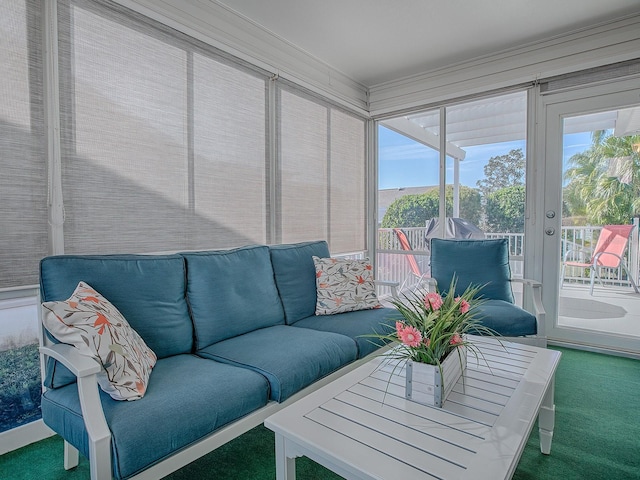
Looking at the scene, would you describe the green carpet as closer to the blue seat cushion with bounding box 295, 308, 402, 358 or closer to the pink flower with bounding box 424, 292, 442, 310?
the blue seat cushion with bounding box 295, 308, 402, 358

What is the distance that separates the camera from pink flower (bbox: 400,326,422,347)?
4.37 feet

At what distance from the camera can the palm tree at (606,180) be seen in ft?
9.89

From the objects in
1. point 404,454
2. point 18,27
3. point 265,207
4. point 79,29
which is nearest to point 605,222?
point 265,207

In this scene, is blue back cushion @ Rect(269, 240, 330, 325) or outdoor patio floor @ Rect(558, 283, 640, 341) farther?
outdoor patio floor @ Rect(558, 283, 640, 341)

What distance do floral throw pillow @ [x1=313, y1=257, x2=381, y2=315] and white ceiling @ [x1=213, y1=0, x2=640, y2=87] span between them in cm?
189

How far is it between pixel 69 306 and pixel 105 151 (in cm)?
106

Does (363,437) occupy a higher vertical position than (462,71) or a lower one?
lower

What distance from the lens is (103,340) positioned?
135 cm

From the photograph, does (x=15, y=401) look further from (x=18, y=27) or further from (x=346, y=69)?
(x=346, y=69)

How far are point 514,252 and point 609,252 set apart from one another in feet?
2.37

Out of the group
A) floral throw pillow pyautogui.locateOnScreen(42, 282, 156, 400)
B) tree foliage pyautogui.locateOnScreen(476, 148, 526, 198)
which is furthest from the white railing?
floral throw pillow pyautogui.locateOnScreen(42, 282, 156, 400)

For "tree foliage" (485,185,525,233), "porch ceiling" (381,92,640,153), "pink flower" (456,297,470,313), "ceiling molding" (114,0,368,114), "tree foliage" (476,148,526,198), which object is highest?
"ceiling molding" (114,0,368,114)

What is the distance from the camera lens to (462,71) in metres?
3.71

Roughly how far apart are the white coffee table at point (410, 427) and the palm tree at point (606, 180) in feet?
7.19
